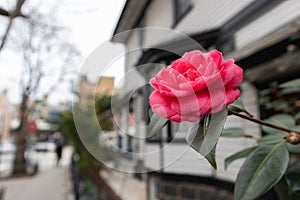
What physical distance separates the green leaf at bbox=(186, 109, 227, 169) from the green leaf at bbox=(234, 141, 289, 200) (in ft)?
0.70

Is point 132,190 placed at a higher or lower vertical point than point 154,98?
lower

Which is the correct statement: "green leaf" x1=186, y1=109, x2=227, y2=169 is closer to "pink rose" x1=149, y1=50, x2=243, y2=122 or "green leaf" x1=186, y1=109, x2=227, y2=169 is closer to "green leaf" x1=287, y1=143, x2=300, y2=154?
"pink rose" x1=149, y1=50, x2=243, y2=122

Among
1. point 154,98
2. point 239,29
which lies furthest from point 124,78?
point 239,29

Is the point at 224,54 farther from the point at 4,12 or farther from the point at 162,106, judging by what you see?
the point at 162,106

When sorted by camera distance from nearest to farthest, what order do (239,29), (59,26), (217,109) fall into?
(217,109) < (59,26) < (239,29)

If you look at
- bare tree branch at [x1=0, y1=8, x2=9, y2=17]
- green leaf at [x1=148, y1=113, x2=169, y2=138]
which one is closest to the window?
bare tree branch at [x1=0, y1=8, x2=9, y2=17]

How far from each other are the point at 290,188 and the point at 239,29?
315 centimetres

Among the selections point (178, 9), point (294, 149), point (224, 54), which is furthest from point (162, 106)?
point (178, 9)

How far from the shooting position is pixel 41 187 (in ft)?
19.6

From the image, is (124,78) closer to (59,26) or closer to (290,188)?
(290,188)

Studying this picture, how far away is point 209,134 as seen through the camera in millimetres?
349

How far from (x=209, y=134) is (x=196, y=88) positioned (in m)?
0.08

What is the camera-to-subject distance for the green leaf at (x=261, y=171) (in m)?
0.49

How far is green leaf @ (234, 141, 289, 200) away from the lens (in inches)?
19.2
